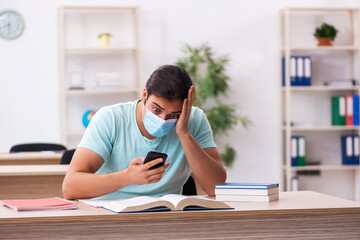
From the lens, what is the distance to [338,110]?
550 cm

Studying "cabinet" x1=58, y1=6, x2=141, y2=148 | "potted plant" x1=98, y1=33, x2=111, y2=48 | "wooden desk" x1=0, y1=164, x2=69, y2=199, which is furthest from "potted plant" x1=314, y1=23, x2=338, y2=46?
"wooden desk" x1=0, y1=164, x2=69, y2=199

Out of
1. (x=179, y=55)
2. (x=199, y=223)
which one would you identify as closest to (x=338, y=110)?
(x=179, y=55)

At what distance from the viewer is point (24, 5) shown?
5348 mm

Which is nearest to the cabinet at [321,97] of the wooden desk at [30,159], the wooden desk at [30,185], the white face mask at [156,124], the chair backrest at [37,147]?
the chair backrest at [37,147]

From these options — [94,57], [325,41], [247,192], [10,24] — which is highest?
[10,24]

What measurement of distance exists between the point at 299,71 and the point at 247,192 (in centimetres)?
376

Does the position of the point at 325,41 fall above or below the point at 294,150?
above

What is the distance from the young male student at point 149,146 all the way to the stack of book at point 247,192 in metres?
0.22

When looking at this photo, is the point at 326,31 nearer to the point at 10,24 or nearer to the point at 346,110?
the point at 346,110

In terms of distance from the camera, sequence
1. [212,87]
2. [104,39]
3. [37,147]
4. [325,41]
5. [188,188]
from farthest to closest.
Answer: [325,41] → [104,39] → [212,87] → [37,147] → [188,188]

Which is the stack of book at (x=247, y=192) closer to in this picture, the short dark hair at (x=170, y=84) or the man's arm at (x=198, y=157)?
the man's arm at (x=198, y=157)

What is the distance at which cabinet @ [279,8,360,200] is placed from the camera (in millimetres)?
5656

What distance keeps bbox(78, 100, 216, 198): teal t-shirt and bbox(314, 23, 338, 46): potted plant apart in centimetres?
376

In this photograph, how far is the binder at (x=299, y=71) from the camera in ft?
17.5
